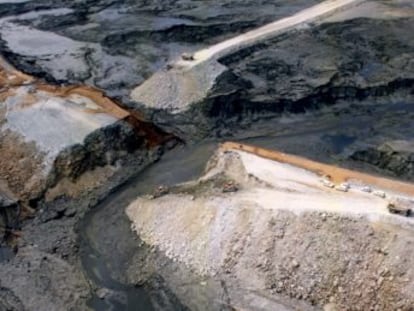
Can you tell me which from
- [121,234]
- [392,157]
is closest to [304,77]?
[392,157]

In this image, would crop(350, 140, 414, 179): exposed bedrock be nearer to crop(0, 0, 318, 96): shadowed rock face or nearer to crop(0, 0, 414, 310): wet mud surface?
crop(0, 0, 414, 310): wet mud surface

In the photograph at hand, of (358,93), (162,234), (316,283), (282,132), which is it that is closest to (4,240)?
(162,234)

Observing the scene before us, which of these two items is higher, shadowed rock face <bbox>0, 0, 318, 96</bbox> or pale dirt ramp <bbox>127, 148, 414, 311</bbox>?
shadowed rock face <bbox>0, 0, 318, 96</bbox>

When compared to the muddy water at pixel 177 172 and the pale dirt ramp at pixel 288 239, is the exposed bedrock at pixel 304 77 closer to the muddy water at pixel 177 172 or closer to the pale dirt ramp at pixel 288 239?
the muddy water at pixel 177 172

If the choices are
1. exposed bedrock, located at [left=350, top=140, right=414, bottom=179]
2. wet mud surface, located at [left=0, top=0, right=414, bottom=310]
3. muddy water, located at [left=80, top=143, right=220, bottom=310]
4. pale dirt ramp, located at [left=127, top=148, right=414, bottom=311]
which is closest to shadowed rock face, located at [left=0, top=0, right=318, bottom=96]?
wet mud surface, located at [left=0, top=0, right=414, bottom=310]

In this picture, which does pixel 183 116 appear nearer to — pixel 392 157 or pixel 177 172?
pixel 177 172

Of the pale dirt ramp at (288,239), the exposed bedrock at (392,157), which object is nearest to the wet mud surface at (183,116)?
the exposed bedrock at (392,157)
